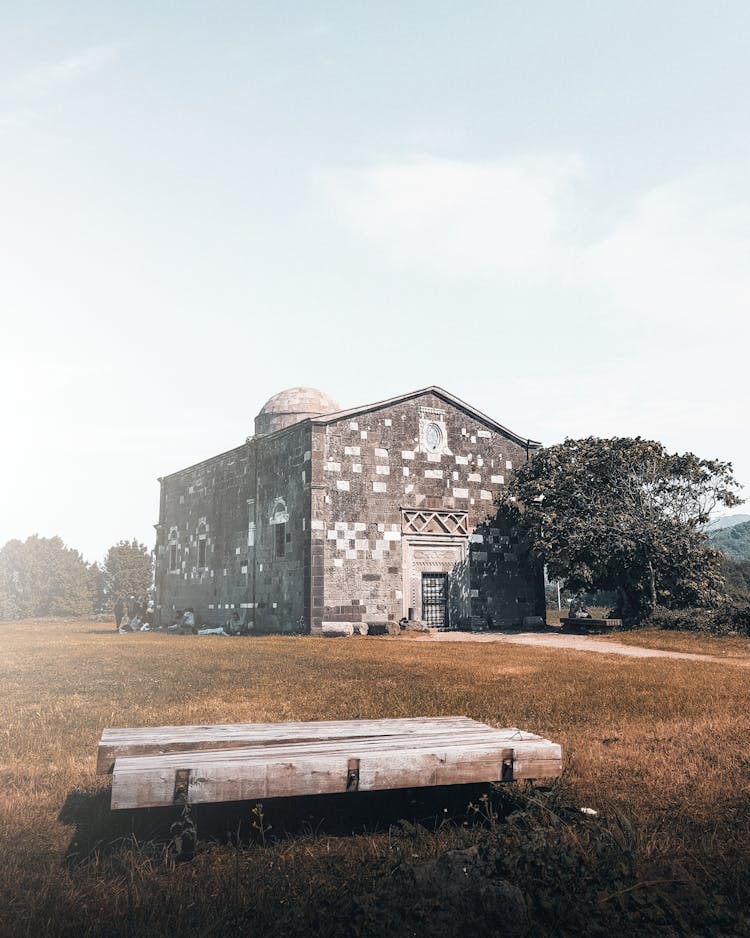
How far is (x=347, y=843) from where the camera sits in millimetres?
4824

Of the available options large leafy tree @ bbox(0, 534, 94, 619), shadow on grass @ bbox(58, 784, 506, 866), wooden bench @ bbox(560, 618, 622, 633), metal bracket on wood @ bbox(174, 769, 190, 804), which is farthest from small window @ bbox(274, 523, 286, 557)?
large leafy tree @ bbox(0, 534, 94, 619)

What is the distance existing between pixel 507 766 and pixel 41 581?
236 ft

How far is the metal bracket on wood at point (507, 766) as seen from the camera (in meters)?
5.11

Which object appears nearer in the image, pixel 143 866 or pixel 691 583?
pixel 143 866

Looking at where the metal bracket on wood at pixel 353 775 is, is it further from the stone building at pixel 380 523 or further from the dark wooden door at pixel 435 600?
the dark wooden door at pixel 435 600

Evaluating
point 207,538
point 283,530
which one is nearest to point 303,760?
point 283,530

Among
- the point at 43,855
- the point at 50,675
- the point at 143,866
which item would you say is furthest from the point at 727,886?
the point at 50,675

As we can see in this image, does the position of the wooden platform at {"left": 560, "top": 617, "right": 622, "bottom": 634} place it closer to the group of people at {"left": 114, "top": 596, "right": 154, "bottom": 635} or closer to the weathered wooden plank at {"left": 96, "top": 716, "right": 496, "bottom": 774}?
the weathered wooden plank at {"left": 96, "top": 716, "right": 496, "bottom": 774}

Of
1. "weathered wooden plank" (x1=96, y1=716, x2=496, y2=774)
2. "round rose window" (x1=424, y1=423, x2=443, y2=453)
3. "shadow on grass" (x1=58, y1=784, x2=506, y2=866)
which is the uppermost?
"round rose window" (x1=424, y1=423, x2=443, y2=453)

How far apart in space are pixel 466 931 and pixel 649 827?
2035 millimetres

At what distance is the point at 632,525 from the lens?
25.4m

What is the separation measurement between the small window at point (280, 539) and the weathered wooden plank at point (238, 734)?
67.7ft

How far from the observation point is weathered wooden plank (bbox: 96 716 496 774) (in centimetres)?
524

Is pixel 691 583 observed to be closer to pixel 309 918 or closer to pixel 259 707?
pixel 259 707
